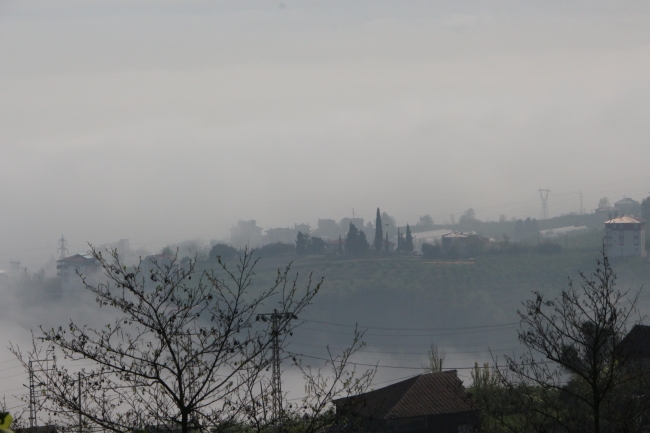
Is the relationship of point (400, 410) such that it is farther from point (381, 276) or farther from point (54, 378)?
point (381, 276)

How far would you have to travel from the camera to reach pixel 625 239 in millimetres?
141625

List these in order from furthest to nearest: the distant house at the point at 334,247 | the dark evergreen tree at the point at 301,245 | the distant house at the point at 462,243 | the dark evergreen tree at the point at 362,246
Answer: the distant house at the point at 462,243, the dark evergreen tree at the point at 362,246, the distant house at the point at 334,247, the dark evergreen tree at the point at 301,245

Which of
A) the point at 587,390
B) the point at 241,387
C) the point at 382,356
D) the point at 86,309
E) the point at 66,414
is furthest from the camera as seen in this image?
the point at 86,309

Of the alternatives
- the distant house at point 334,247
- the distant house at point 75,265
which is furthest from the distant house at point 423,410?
the distant house at point 334,247

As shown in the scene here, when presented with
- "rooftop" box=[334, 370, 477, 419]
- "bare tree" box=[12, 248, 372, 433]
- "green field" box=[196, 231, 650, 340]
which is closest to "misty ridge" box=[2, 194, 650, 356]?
"green field" box=[196, 231, 650, 340]

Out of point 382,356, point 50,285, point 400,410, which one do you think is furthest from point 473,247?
point 400,410

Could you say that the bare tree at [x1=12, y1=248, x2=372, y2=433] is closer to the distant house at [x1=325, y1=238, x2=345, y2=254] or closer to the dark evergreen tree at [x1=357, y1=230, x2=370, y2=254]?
the distant house at [x1=325, y1=238, x2=345, y2=254]

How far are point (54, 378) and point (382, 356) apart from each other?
133 meters

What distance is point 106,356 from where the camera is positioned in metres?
8.00

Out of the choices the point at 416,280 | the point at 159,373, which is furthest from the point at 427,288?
the point at 159,373

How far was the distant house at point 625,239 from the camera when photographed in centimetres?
13988

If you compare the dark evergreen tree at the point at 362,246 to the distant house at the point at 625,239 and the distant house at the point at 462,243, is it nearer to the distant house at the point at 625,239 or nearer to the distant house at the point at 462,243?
the distant house at the point at 462,243

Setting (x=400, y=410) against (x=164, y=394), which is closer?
(x=164, y=394)

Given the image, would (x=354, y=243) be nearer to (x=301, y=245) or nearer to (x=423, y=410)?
(x=301, y=245)
